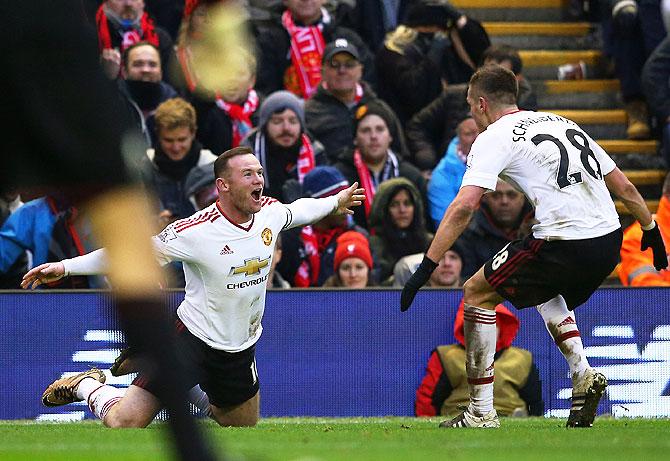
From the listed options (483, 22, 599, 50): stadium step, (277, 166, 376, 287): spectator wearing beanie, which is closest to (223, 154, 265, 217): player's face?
(277, 166, 376, 287): spectator wearing beanie

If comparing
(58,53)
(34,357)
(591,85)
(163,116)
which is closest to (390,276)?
(163,116)

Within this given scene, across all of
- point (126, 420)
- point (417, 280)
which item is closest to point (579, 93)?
point (417, 280)

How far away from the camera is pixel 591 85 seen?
58.9 feet

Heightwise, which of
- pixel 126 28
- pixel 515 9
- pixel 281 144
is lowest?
pixel 281 144

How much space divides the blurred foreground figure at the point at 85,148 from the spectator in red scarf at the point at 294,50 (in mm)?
10384

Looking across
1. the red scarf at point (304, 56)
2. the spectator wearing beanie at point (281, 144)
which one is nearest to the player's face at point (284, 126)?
the spectator wearing beanie at point (281, 144)

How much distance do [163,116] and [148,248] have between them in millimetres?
8948

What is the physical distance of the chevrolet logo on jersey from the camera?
9898 mm

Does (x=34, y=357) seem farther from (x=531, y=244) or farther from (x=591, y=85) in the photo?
(x=591, y=85)

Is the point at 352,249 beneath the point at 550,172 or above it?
beneath

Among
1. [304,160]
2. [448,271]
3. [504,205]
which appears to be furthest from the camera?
[304,160]

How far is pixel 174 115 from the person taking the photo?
42.9 ft

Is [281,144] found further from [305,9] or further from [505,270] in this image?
[505,270]

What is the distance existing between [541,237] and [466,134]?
4617 mm
